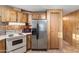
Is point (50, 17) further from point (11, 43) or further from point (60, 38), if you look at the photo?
point (11, 43)

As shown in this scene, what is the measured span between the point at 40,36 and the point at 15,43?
4.16 feet

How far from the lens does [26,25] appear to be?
523 cm

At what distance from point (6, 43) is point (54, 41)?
86.2 inches

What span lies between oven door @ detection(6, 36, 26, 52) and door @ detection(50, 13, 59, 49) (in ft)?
4.03

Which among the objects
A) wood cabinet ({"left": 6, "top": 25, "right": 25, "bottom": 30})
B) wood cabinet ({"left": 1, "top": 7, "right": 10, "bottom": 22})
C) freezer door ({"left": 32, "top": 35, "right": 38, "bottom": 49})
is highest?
wood cabinet ({"left": 1, "top": 7, "right": 10, "bottom": 22})

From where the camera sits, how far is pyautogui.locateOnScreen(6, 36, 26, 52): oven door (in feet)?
9.97

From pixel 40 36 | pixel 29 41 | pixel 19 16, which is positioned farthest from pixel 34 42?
pixel 19 16

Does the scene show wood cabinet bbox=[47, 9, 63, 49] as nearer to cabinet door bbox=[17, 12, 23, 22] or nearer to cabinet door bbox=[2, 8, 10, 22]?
cabinet door bbox=[17, 12, 23, 22]

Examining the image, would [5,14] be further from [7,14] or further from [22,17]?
[22,17]

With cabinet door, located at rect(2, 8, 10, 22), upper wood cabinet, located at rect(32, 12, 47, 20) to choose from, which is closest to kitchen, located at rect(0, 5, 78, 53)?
upper wood cabinet, located at rect(32, 12, 47, 20)

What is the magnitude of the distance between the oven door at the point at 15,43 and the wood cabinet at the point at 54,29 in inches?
47.1

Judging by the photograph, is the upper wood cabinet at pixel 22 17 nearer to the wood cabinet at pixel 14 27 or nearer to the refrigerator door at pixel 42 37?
the wood cabinet at pixel 14 27

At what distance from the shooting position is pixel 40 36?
4375mm

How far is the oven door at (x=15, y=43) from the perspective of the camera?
3.04 meters
